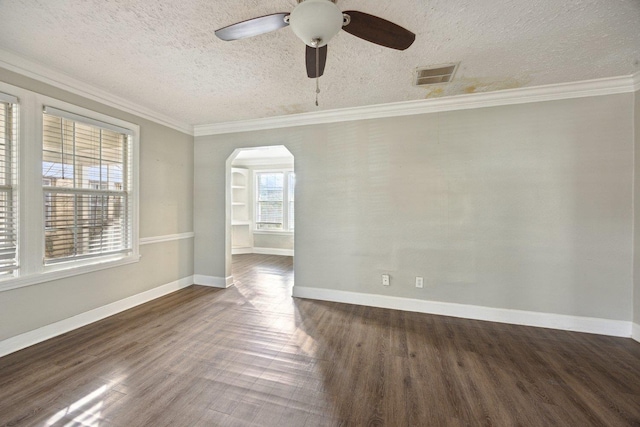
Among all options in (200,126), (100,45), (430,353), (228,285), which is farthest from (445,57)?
(228,285)

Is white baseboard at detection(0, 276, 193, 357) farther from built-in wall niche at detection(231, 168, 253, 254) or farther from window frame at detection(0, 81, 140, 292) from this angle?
built-in wall niche at detection(231, 168, 253, 254)

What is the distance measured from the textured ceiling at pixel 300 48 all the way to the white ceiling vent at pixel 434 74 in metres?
0.09

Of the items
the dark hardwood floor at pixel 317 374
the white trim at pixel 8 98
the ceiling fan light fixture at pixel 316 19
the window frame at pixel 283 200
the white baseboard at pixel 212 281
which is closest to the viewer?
the ceiling fan light fixture at pixel 316 19

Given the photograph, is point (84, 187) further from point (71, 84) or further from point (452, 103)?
point (452, 103)

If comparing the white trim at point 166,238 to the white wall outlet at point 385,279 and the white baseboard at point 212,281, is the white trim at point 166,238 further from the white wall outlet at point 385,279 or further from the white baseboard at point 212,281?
the white wall outlet at point 385,279

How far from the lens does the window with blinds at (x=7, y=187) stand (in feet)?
7.45

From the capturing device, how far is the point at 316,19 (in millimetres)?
1399

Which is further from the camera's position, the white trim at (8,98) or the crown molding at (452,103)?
the crown molding at (452,103)

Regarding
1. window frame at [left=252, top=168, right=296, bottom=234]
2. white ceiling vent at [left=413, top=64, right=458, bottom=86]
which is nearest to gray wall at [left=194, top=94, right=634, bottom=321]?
white ceiling vent at [left=413, top=64, right=458, bottom=86]

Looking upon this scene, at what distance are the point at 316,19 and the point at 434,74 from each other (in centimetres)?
172

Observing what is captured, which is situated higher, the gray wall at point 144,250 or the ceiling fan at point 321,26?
the ceiling fan at point 321,26

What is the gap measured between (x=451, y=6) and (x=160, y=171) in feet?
12.7

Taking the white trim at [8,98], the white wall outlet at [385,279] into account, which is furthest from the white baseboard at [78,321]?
the white wall outlet at [385,279]

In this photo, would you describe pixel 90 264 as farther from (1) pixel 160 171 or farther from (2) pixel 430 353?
(2) pixel 430 353
